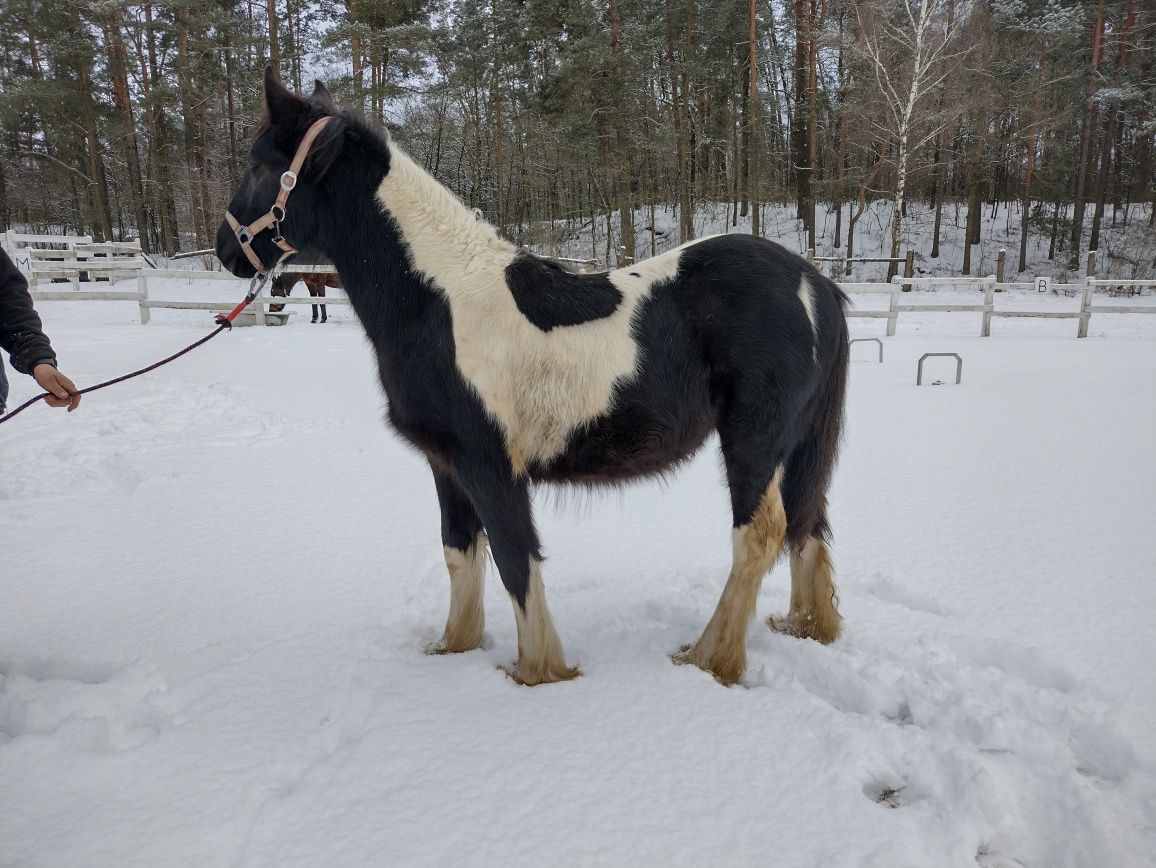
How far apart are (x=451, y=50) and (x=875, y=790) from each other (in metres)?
24.0

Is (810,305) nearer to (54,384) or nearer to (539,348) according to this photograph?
(539,348)

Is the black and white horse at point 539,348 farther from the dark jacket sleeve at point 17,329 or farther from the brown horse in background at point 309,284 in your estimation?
the brown horse in background at point 309,284

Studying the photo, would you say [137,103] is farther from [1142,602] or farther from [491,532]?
[1142,602]

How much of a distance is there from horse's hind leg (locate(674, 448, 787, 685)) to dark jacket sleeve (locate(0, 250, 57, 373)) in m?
2.77

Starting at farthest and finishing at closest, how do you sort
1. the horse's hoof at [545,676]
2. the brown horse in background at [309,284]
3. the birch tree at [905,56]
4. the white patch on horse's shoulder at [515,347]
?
the birch tree at [905,56], the brown horse in background at [309,284], the horse's hoof at [545,676], the white patch on horse's shoulder at [515,347]

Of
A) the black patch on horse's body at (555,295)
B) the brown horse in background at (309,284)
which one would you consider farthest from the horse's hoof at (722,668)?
the brown horse in background at (309,284)

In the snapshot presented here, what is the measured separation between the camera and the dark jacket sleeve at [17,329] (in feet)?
7.95

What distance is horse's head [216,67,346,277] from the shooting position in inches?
88.8

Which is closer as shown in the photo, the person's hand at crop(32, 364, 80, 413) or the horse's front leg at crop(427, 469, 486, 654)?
the person's hand at crop(32, 364, 80, 413)

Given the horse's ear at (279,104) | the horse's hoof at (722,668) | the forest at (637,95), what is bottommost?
the horse's hoof at (722,668)

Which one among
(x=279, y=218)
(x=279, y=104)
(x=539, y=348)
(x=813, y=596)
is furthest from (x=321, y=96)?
(x=813, y=596)

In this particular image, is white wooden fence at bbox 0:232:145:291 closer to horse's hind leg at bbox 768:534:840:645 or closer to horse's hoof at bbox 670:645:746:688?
horse's hoof at bbox 670:645:746:688

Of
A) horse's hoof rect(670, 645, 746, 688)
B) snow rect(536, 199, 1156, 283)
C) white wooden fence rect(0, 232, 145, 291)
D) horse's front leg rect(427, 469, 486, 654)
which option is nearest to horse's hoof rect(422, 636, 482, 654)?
horse's front leg rect(427, 469, 486, 654)

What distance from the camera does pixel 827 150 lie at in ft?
85.0
